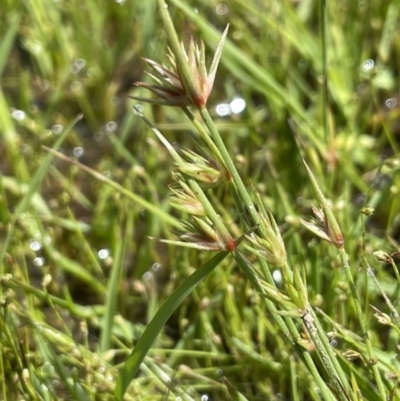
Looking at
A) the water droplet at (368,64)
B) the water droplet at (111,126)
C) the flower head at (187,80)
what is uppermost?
the flower head at (187,80)

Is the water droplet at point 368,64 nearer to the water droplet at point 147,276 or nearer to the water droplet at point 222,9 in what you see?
the water droplet at point 222,9

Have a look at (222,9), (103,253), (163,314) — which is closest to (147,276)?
(103,253)

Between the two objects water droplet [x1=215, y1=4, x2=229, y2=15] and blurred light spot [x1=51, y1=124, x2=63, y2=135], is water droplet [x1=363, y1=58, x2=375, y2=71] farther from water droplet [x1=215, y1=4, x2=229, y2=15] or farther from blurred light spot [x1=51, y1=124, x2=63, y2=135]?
blurred light spot [x1=51, y1=124, x2=63, y2=135]

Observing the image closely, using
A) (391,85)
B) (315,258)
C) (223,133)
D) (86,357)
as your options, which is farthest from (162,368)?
(391,85)

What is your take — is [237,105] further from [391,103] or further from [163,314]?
[163,314]

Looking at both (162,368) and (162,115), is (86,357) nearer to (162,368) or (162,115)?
(162,368)

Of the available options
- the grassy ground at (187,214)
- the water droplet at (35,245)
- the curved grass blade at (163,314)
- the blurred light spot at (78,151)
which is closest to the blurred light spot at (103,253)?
the grassy ground at (187,214)
